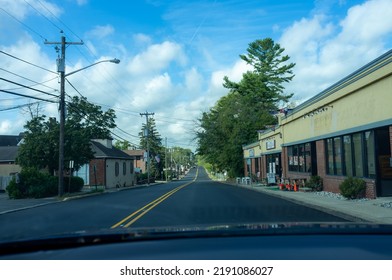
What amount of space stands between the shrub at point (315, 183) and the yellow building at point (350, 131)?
1.24 ft

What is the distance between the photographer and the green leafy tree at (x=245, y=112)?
190ft

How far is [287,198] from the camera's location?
22.7 meters

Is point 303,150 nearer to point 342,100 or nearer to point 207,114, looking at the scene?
point 342,100

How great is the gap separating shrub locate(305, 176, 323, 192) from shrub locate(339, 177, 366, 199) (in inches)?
264

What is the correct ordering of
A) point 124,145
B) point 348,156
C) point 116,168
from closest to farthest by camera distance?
point 348,156, point 116,168, point 124,145

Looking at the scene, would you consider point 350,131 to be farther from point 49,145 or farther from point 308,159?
point 49,145

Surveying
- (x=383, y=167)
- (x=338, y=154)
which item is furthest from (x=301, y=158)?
(x=383, y=167)

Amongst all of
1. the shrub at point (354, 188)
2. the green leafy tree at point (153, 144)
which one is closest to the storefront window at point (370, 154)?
the shrub at point (354, 188)

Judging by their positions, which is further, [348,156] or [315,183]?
[315,183]

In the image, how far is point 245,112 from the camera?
58.5m

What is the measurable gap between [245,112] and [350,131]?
1497 inches

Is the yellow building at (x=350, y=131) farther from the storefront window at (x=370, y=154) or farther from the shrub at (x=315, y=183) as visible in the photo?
the shrub at (x=315, y=183)

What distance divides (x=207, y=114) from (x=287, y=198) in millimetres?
41496
